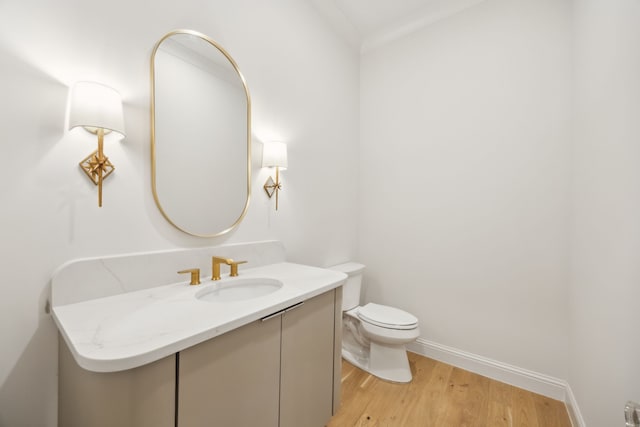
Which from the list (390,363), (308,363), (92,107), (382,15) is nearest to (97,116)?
(92,107)

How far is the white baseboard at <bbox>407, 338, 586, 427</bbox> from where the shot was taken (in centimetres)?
157

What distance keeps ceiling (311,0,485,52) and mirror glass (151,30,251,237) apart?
3.91 feet

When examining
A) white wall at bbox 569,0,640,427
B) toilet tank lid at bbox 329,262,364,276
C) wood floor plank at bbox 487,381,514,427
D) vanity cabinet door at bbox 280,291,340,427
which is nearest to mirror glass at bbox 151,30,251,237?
vanity cabinet door at bbox 280,291,340,427

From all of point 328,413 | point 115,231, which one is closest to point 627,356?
point 328,413

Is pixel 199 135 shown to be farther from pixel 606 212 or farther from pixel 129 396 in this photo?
pixel 606 212

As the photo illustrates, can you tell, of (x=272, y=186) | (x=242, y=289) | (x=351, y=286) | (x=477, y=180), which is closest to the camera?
(x=242, y=289)

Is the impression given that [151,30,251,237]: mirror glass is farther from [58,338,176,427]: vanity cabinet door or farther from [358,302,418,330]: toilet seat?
[358,302,418,330]: toilet seat

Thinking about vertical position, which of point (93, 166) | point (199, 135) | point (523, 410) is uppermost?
point (199, 135)

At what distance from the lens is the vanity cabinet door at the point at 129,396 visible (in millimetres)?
628

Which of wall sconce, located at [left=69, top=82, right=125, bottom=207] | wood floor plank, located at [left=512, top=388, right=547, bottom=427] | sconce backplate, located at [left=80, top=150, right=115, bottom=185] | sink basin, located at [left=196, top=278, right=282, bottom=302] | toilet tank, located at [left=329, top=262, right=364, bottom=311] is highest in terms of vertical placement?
wall sconce, located at [left=69, top=82, right=125, bottom=207]

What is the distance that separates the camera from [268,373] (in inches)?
38.2

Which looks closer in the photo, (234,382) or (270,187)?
(234,382)

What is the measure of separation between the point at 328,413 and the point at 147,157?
1515 mm

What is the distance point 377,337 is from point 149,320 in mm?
1463
